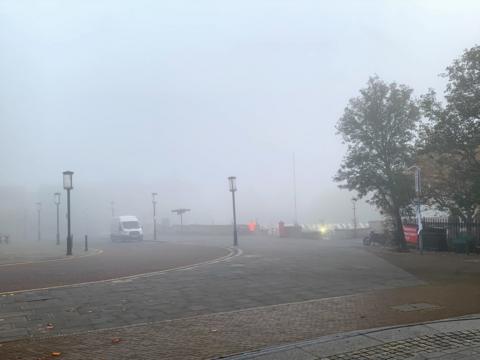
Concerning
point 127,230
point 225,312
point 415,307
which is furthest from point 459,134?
point 127,230

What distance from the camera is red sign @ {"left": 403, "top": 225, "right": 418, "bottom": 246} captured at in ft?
80.5

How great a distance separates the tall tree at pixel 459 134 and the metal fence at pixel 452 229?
625mm

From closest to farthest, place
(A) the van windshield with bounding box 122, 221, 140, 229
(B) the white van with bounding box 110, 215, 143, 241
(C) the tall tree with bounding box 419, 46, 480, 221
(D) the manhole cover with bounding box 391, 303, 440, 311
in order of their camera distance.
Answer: (D) the manhole cover with bounding box 391, 303, 440, 311 → (C) the tall tree with bounding box 419, 46, 480, 221 → (B) the white van with bounding box 110, 215, 143, 241 → (A) the van windshield with bounding box 122, 221, 140, 229

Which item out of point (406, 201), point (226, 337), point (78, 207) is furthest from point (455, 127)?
point (78, 207)

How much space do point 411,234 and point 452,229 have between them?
254 cm

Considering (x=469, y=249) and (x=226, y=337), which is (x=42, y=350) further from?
(x=469, y=249)

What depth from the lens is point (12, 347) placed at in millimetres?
6895

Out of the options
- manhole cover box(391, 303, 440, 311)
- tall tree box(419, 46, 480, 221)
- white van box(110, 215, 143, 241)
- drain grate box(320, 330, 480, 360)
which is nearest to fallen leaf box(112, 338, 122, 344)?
drain grate box(320, 330, 480, 360)

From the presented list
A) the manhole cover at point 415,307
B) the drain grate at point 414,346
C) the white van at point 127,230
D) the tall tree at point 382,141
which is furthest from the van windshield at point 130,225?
the drain grate at point 414,346

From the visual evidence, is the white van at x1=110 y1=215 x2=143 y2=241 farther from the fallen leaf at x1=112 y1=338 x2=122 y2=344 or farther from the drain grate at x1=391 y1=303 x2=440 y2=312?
the fallen leaf at x1=112 y1=338 x2=122 y2=344

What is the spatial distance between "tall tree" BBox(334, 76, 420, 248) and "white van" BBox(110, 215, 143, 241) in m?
28.8

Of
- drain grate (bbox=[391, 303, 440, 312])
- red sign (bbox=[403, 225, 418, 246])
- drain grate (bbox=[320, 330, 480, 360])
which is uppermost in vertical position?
red sign (bbox=[403, 225, 418, 246])

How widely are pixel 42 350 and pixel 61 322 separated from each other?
192 cm

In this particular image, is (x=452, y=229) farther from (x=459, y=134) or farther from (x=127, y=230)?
(x=127, y=230)
